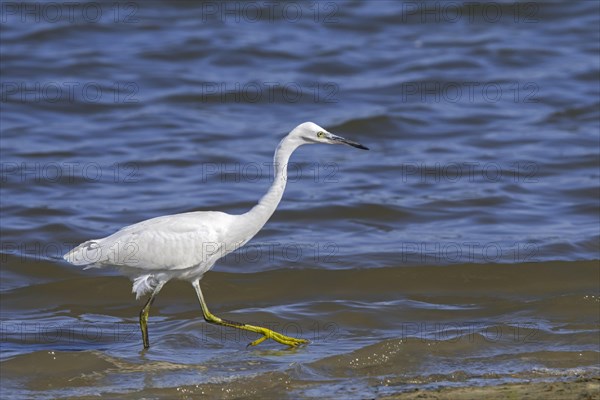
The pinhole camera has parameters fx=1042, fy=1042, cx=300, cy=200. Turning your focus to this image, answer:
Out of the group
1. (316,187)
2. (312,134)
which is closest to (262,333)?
(312,134)

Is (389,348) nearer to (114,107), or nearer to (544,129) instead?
(544,129)

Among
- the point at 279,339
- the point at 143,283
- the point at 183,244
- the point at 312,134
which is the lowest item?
the point at 279,339

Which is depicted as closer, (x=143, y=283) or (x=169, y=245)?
(x=169, y=245)

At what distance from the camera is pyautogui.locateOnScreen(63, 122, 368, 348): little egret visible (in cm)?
880

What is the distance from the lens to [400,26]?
2225 cm

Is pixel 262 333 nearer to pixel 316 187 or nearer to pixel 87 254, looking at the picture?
pixel 87 254

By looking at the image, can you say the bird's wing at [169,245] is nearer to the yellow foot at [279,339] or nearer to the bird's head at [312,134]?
the yellow foot at [279,339]

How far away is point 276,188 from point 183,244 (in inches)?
36.0

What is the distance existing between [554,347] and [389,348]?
1389 mm

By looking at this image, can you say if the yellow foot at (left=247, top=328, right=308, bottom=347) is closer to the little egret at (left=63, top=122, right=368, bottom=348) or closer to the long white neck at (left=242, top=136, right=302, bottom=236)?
the little egret at (left=63, top=122, right=368, bottom=348)


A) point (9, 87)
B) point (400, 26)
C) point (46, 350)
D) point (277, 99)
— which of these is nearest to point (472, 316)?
point (46, 350)

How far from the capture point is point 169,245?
347 inches

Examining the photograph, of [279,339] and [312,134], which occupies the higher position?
[312,134]

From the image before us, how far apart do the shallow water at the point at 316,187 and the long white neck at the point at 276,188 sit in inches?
45.0
